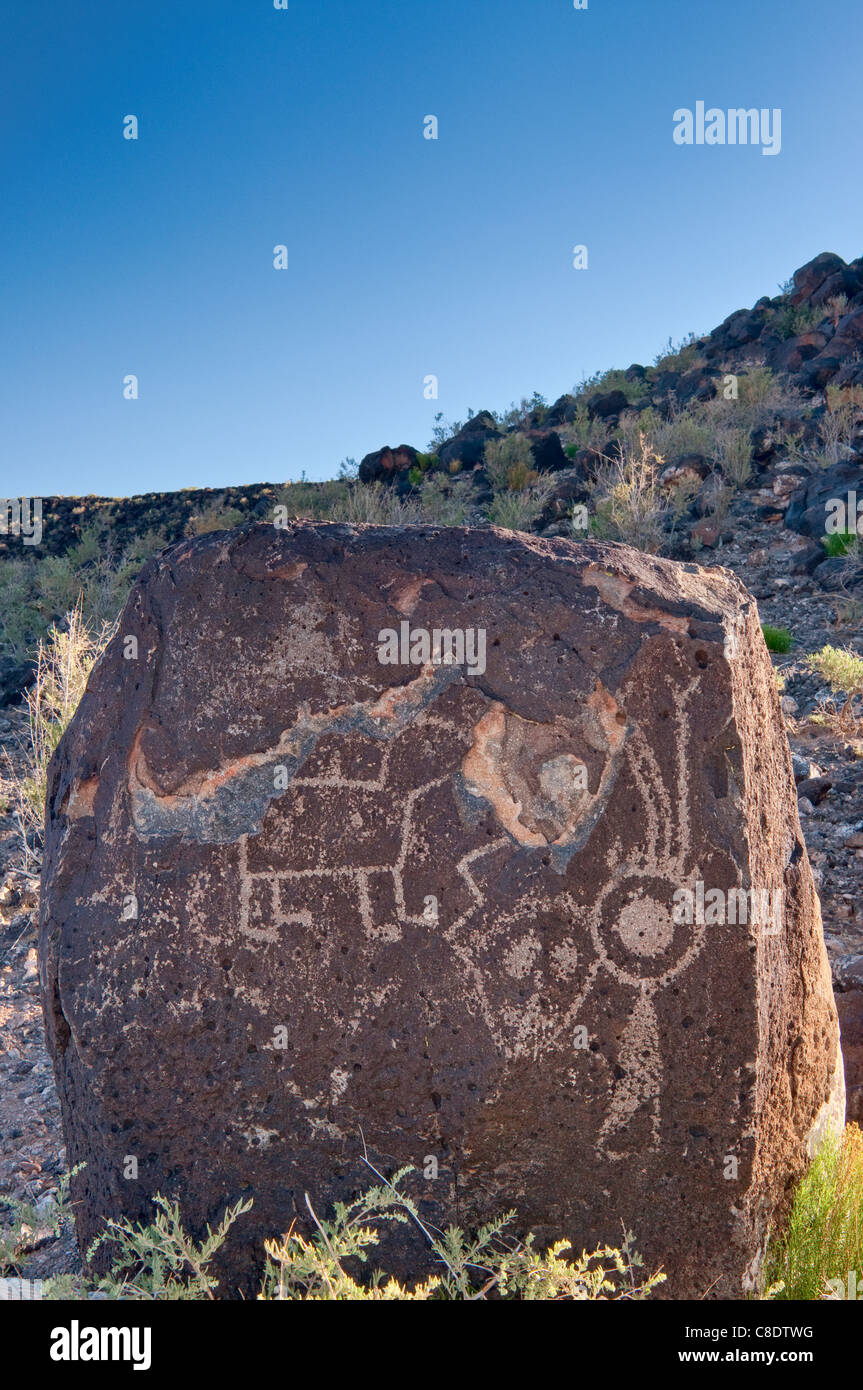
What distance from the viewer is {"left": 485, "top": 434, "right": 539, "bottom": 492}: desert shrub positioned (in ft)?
47.3

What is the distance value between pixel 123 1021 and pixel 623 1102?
1155 mm

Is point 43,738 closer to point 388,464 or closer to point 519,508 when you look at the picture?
point 519,508

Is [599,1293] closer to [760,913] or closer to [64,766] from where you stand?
[760,913]

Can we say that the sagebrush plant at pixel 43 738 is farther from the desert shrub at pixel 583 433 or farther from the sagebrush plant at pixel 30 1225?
the desert shrub at pixel 583 433

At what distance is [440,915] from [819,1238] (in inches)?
52.1

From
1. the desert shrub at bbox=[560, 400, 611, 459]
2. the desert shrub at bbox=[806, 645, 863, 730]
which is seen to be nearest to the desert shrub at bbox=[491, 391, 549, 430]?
the desert shrub at bbox=[560, 400, 611, 459]

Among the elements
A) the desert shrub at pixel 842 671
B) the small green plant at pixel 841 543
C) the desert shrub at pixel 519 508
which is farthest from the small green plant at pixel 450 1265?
the desert shrub at pixel 519 508

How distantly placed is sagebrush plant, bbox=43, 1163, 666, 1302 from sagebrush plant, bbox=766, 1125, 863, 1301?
43cm

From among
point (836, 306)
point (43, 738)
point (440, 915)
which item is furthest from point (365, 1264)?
point (836, 306)

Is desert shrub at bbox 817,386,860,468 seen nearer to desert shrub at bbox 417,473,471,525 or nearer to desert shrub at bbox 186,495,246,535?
desert shrub at bbox 417,473,471,525

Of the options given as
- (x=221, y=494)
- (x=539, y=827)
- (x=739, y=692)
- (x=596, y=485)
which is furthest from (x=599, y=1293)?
(x=221, y=494)

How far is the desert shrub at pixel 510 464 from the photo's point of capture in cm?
1443

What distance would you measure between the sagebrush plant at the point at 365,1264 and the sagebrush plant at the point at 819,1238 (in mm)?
426

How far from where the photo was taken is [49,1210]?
323cm
